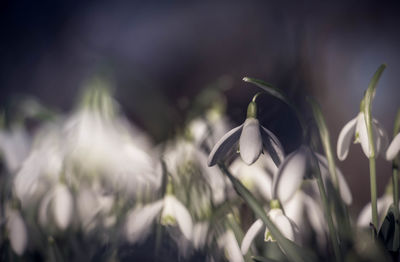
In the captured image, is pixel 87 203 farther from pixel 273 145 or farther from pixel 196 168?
pixel 273 145

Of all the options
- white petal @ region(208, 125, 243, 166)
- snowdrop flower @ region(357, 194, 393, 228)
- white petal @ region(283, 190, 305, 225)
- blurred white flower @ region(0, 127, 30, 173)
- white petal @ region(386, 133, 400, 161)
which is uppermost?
blurred white flower @ region(0, 127, 30, 173)

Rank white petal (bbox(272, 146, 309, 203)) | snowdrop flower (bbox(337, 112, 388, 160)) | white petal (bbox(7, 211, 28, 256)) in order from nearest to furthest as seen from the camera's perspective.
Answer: white petal (bbox(272, 146, 309, 203)) < snowdrop flower (bbox(337, 112, 388, 160)) < white petal (bbox(7, 211, 28, 256))

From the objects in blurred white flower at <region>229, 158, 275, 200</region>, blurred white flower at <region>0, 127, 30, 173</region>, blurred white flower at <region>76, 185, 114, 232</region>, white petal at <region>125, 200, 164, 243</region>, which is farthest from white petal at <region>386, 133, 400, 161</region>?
blurred white flower at <region>0, 127, 30, 173</region>

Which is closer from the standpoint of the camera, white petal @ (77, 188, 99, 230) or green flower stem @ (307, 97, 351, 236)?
green flower stem @ (307, 97, 351, 236)

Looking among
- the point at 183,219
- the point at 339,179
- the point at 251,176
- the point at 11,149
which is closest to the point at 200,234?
the point at 183,219

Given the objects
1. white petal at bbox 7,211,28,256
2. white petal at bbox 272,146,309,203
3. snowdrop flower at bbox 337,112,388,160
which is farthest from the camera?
white petal at bbox 7,211,28,256

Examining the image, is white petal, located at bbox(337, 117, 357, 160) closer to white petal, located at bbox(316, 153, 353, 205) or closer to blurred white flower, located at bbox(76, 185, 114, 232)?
white petal, located at bbox(316, 153, 353, 205)
